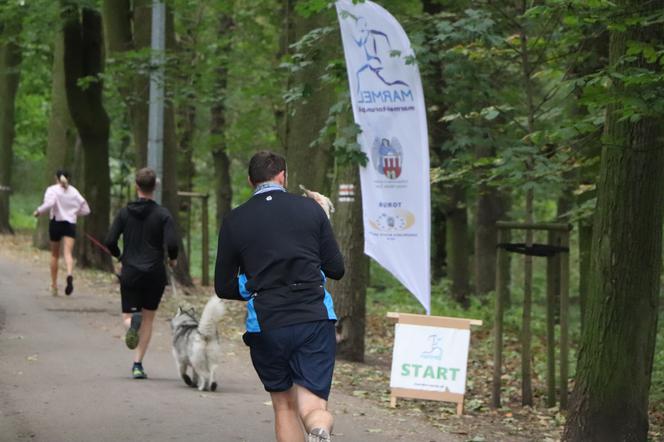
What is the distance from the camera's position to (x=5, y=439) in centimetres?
753

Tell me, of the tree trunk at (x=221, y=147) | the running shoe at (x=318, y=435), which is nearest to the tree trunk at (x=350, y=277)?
the running shoe at (x=318, y=435)

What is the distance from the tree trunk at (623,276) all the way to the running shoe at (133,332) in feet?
13.8

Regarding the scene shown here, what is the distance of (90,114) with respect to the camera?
71.5 ft

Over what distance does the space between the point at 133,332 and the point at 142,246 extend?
851 millimetres

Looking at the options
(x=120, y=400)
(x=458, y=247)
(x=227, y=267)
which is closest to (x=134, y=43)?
→ (x=458, y=247)

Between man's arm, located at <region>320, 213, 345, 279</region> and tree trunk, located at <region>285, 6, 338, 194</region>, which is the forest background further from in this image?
man's arm, located at <region>320, 213, 345, 279</region>

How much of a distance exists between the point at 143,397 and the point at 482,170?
5333 mm

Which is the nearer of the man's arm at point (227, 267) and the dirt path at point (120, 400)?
the man's arm at point (227, 267)

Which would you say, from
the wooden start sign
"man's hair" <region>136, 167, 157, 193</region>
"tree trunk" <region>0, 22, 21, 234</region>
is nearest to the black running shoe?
"man's hair" <region>136, 167, 157, 193</region>

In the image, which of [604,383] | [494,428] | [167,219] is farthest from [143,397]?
[604,383]

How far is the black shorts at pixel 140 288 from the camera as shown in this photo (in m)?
10.2

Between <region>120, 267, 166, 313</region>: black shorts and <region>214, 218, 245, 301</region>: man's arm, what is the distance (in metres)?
4.47

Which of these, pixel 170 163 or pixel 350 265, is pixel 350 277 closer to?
pixel 350 265

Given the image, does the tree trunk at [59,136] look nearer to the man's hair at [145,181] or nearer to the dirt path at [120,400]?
the dirt path at [120,400]
